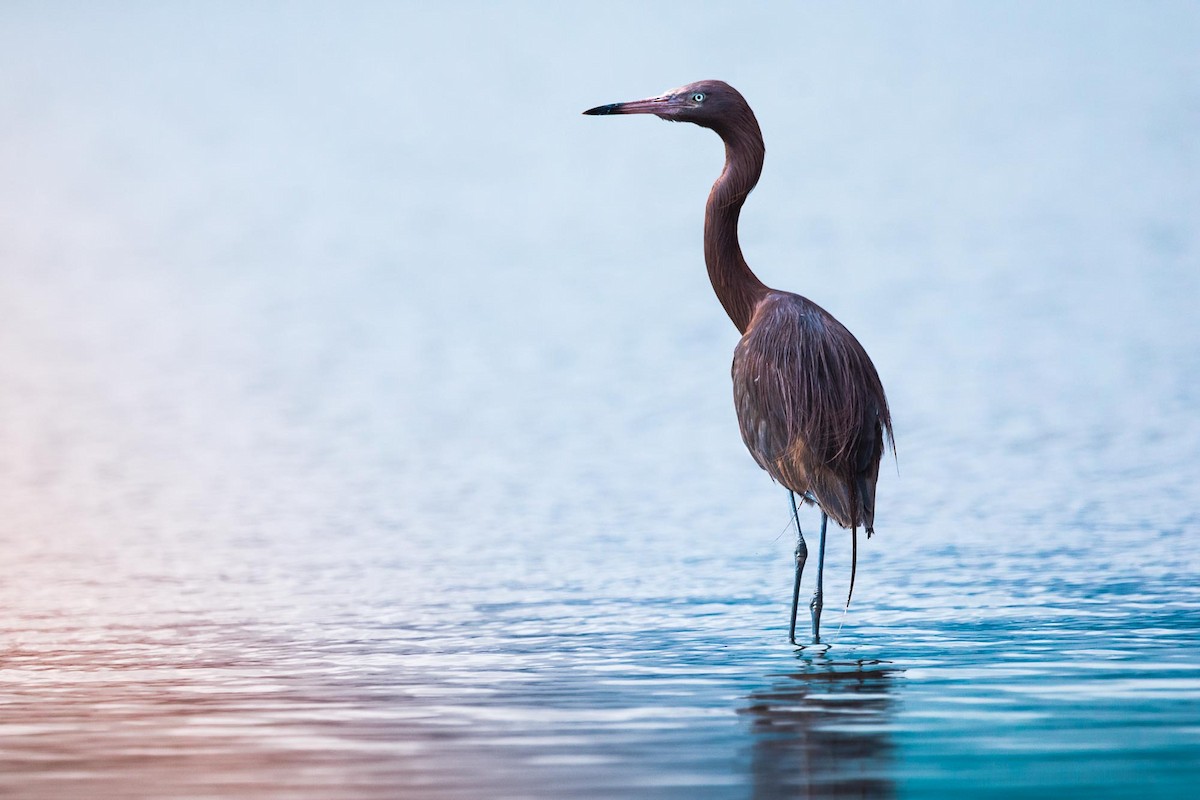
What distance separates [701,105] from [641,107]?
0.90 ft

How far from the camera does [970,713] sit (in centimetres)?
500

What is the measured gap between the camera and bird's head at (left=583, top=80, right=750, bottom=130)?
744 cm

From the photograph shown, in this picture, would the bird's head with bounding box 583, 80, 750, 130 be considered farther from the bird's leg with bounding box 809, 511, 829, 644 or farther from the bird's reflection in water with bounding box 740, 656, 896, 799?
the bird's reflection in water with bounding box 740, 656, 896, 799

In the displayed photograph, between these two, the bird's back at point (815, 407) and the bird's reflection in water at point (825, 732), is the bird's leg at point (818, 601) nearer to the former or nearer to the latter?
the bird's back at point (815, 407)

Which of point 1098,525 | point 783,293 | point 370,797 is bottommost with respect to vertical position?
point 370,797

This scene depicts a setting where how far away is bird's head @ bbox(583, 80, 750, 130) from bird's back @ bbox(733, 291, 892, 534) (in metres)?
0.99

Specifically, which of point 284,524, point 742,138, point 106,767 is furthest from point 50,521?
point 106,767

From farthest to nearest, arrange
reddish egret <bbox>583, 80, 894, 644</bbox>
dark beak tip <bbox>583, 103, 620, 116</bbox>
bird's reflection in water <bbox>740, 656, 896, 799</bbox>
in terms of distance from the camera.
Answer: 1. dark beak tip <bbox>583, 103, 620, 116</bbox>
2. reddish egret <bbox>583, 80, 894, 644</bbox>
3. bird's reflection in water <bbox>740, 656, 896, 799</bbox>

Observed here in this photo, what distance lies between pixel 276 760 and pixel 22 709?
1.41 metres

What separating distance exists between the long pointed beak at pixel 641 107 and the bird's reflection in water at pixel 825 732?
271cm

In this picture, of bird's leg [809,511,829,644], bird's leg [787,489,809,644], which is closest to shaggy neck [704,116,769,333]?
bird's leg [787,489,809,644]

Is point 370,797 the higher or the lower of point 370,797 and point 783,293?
the lower

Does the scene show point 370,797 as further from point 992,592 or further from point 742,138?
point 992,592

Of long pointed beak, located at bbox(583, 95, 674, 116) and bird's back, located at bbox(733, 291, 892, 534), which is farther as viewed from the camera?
long pointed beak, located at bbox(583, 95, 674, 116)
